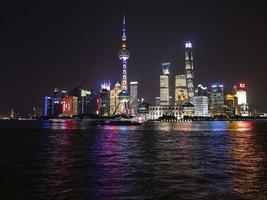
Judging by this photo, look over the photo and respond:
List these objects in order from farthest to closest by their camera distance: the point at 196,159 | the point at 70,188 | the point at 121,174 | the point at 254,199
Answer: the point at 196,159, the point at 121,174, the point at 70,188, the point at 254,199

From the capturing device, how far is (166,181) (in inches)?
1051

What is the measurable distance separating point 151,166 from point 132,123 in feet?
520

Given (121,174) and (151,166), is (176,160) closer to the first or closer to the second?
(151,166)

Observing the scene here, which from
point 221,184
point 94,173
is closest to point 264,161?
point 221,184

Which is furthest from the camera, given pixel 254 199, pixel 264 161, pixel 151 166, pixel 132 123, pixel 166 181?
pixel 132 123

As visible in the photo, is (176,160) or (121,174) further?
(176,160)

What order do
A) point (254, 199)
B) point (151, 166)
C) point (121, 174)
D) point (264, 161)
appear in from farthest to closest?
1. point (264, 161)
2. point (151, 166)
3. point (121, 174)
4. point (254, 199)

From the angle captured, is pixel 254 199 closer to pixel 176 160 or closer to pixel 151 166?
pixel 151 166

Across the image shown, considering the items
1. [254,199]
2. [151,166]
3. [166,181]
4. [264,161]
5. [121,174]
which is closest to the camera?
[254,199]

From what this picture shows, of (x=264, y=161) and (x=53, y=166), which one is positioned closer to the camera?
(x=53, y=166)

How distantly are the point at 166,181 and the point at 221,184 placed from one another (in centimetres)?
390

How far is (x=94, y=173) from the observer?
30484mm

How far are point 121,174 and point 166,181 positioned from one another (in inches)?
180

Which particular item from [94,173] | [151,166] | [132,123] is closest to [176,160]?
[151,166]
